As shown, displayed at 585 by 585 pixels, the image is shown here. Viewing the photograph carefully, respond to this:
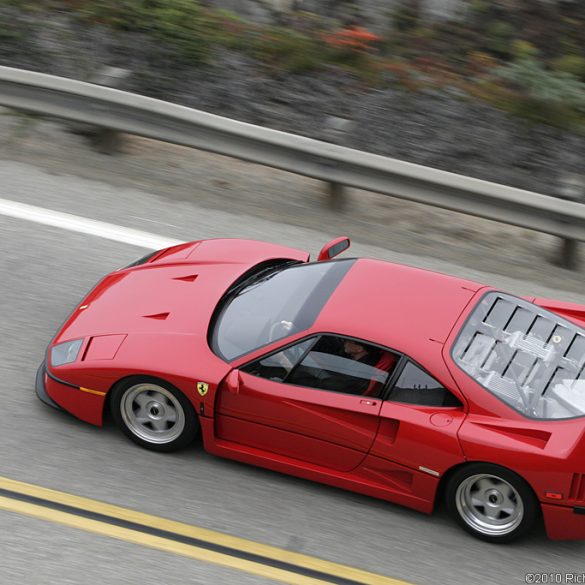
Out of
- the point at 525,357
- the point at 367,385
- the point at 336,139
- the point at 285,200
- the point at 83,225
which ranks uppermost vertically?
the point at 336,139

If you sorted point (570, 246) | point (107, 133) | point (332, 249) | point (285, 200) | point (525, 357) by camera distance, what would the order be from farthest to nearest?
1. point (107, 133)
2. point (285, 200)
3. point (570, 246)
4. point (332, 249)
5. point (525, 357)

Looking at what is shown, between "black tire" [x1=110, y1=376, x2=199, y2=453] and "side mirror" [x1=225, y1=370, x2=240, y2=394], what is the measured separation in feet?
1.01

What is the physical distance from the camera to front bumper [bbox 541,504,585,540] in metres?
5.54

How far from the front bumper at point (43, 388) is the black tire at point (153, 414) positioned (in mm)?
439

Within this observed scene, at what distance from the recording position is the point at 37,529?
545 cm

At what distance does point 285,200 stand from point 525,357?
4297 mm

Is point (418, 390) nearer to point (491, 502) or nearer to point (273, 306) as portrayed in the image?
point (491, 502)

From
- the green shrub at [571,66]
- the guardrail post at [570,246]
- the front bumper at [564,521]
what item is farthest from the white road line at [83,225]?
the green shrub at [571,66]

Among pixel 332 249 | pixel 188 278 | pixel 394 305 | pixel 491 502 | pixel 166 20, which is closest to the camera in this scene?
pixel 491 502

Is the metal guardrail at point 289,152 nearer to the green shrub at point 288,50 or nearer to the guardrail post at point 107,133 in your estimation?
the guardrail post at point 107,133

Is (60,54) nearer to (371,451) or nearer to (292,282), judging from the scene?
(292,282)

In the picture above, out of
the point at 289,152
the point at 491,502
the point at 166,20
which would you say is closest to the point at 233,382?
the point at 491,502

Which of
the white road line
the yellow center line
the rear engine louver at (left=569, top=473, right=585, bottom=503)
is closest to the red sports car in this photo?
the rear engine louver at (left=569, top=473, right=585, bottom=503)

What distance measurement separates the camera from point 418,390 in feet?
18.8
